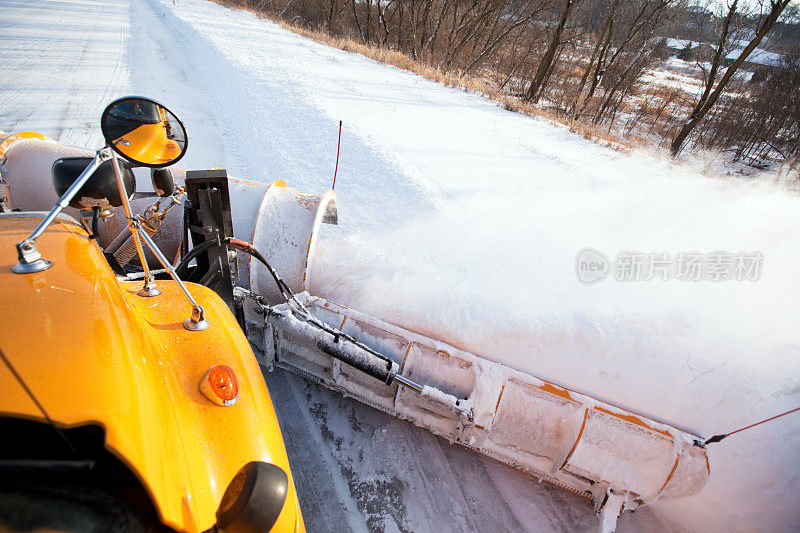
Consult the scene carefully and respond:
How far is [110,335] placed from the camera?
1.20m

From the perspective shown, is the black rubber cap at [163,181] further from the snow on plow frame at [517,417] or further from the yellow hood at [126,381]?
the snow on plow frame at [517,417]

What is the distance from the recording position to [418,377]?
2.54m

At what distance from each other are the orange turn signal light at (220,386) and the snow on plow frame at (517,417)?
37.0 inches

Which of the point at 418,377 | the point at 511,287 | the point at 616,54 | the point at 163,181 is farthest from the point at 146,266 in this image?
the point at 616,54

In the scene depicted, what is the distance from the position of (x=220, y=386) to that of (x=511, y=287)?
8.39 ft

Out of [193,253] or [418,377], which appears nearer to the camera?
[193,253]

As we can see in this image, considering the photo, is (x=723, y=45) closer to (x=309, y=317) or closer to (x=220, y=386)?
(x=309, y=317)

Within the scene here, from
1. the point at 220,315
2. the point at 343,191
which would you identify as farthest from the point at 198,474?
the point at 343,191

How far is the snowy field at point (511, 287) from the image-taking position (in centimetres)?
246

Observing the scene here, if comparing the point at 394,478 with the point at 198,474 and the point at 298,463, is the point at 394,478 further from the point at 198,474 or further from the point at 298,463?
the point at 198,474

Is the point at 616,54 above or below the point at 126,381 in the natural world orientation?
above

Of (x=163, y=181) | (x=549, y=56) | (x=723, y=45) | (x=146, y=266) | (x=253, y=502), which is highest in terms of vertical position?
(x=723, y=45)

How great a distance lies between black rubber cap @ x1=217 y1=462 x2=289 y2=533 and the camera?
1231 mm

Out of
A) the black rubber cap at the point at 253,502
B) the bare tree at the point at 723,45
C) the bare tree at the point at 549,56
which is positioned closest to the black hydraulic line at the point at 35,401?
the black rubber cap at the point at 253,502
